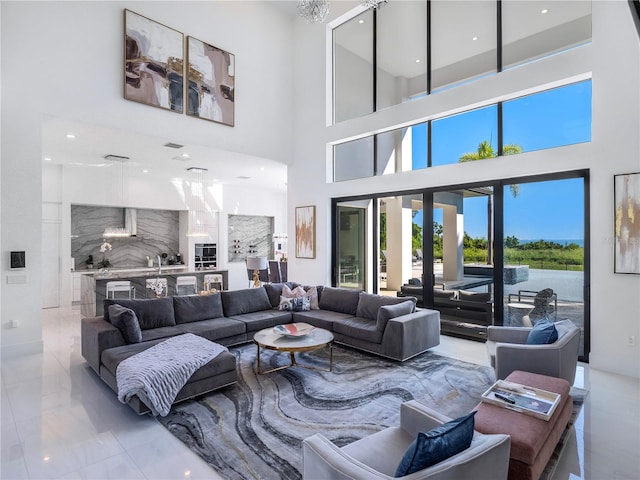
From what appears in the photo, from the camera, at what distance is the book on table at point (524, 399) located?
2.30m

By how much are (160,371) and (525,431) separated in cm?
282

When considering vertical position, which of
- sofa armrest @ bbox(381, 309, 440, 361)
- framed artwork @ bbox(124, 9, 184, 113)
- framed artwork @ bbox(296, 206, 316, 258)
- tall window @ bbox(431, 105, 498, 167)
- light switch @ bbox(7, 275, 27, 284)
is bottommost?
sofa armrest @ bbox(381, 309, 440, 361)

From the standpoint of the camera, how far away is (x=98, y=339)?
3.78 metres

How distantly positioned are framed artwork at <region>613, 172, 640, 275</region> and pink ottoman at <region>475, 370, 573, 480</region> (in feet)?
7.76

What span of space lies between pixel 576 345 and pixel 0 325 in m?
6.97

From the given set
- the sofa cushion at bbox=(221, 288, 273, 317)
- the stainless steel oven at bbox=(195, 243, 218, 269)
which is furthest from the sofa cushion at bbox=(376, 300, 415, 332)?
the stainless steel oven at bbox=(195, 243, 218, 269)

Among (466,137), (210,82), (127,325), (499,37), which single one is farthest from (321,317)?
(499,37)

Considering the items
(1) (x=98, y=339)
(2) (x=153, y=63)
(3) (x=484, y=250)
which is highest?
(2) (x=153, y=63)

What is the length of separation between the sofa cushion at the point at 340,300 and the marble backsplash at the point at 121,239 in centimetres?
638

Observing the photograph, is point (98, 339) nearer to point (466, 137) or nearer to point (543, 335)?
point (543, 335)

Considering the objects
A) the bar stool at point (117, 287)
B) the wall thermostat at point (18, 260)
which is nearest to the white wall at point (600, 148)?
the bar stool at point (117, 287)

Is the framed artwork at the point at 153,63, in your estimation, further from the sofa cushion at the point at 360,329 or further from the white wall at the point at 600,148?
the sofa cushion at the point at 360,329

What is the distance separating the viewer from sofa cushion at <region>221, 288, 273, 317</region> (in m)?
5.47

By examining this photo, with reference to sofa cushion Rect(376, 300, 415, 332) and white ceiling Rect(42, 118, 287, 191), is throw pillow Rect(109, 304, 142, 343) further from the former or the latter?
white ceiling Rect(42, 118, 287, 191)
